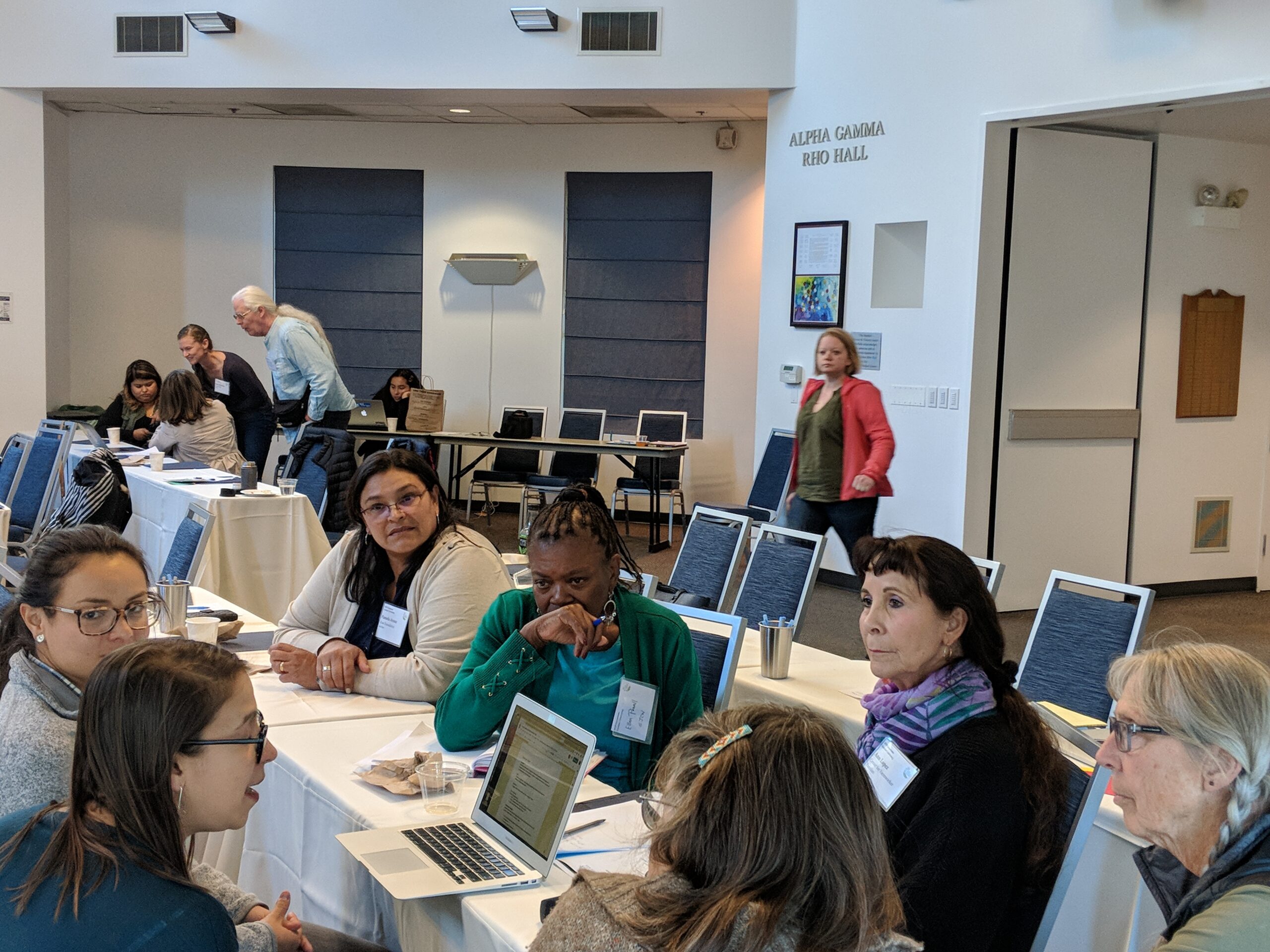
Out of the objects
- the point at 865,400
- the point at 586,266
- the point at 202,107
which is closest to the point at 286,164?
the point at 202,107

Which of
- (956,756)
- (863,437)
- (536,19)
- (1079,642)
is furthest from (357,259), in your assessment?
(956,756)

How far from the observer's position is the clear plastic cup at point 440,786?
7.07 ft

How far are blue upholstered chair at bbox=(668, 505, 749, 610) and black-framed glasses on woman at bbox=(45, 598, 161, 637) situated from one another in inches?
96.3

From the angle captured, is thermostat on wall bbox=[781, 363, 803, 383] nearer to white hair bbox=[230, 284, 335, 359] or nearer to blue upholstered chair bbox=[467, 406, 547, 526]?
blue upholstered chair bbox=[467, 406, 547, 526]

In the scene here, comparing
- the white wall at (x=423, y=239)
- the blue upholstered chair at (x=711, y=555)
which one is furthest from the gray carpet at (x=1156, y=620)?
the white wall at (x=423, y=239)

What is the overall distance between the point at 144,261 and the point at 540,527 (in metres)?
8.99

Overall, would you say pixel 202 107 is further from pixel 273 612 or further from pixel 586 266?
pixel 273 612

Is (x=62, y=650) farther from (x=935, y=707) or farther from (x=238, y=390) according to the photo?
(x=238, y=390)

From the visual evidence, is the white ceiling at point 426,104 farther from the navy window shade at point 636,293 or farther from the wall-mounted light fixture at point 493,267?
the wall-mounted light fixture at point 493,267

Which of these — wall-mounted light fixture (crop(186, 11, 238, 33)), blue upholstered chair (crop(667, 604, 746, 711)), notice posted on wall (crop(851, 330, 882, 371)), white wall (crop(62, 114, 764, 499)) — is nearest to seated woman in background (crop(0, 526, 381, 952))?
blue upholstered chair (crop(667, 604, 746, 711))

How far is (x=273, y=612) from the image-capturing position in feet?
18.9

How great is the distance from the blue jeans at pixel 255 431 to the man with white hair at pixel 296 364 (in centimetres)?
19

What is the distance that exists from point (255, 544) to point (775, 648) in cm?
331

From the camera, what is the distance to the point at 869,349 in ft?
23.1
